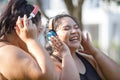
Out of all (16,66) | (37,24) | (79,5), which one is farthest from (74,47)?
(79,5)

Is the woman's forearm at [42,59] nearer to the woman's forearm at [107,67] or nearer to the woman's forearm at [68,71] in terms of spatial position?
the woman's forearm at [68,71]

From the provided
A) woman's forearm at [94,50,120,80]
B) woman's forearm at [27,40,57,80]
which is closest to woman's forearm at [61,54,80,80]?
woman's forearm at [27,40,57,80]

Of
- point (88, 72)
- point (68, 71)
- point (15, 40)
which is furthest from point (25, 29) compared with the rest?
point (88, 72)

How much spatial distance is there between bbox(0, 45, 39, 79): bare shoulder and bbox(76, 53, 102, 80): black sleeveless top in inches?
32.5

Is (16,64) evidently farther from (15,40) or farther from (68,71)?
(68,71)

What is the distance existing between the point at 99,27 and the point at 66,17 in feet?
64.8

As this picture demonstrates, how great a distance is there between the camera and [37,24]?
3855 mm

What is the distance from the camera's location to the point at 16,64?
3561 mm

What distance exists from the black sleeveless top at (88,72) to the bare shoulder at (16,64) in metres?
0.83

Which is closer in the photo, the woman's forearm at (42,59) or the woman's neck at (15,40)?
the woman's forearm at (42,59)

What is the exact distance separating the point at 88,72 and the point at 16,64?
3.32ft

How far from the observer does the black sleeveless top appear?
4.36 meters

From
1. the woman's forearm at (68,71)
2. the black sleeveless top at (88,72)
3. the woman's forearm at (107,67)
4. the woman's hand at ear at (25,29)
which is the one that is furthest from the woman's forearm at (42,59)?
the woman's forearm at (107,67)

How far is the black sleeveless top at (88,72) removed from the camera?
14.3ft
